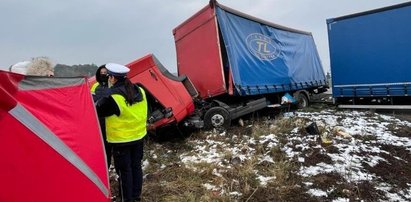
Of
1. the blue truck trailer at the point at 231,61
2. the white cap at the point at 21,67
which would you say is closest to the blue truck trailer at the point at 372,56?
the blue truck trailer at the point at 231,61

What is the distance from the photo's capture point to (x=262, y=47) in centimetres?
1038

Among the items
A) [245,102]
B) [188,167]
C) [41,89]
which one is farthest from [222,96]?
[41,89]

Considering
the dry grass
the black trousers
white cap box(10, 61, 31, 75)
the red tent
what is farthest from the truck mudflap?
the red tent

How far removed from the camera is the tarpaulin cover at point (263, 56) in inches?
356

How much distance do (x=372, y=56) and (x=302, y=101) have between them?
102 inches

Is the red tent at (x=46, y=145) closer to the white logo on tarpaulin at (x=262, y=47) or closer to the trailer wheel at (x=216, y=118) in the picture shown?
the trailer wheel at (x=216, y=118)

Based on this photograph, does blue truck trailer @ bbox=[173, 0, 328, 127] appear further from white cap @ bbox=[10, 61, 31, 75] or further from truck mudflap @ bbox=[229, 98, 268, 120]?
white cap @ bbox=[10, 61, 31, 75]

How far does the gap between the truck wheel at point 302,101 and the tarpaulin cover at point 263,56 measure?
0.27 m

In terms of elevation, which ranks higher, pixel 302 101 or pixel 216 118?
pixel 216 118

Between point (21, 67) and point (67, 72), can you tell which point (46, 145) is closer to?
point (21, 67)

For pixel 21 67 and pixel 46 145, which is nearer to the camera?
pixel 46 145

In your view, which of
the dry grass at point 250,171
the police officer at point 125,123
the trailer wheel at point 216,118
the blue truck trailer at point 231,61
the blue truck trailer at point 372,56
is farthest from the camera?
the blue truck trailer at point 372,56

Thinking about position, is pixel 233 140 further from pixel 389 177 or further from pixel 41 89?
pixel 41 89

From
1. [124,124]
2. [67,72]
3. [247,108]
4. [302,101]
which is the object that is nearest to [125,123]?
[124,124]
